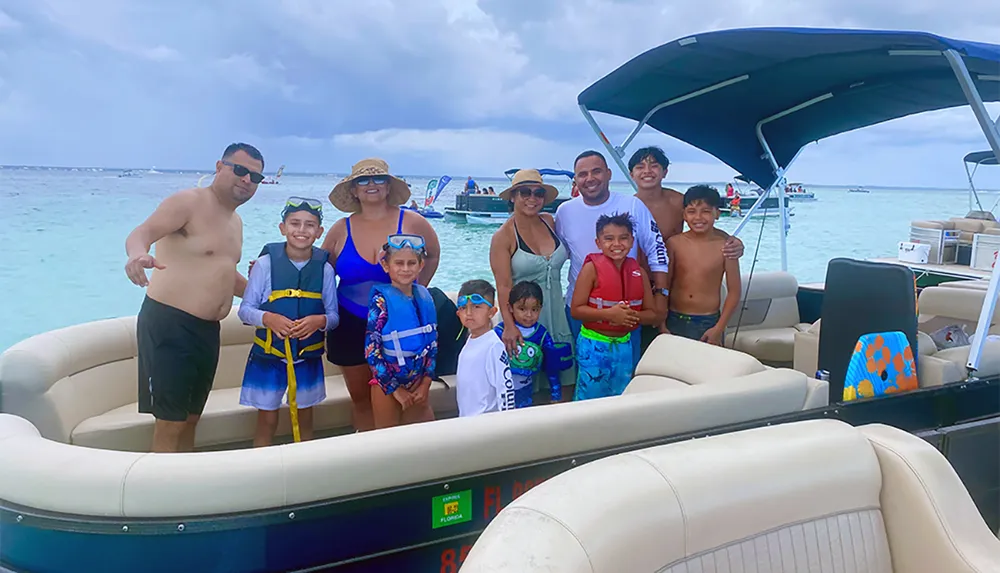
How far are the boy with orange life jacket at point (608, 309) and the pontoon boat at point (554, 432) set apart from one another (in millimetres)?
158

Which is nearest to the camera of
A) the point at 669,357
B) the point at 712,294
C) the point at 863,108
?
the point at 669,357

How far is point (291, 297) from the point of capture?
223cm

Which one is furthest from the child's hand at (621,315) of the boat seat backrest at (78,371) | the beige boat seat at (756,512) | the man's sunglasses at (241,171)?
the boat seat backrest at (78,371)

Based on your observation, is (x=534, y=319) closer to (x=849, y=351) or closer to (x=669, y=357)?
(x=669, y=357)

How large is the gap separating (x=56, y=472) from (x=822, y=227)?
32946 mm

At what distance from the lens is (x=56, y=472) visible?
1.40m

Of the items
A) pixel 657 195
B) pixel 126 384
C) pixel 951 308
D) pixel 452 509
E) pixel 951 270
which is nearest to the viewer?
pixel 452 509

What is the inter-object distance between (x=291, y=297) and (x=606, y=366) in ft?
3.93

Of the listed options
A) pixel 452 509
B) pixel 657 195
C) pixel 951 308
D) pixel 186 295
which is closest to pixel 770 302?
pixel 951 308

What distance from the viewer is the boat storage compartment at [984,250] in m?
6.25

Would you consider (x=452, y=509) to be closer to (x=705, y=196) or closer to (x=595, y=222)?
(x=595, y=222)

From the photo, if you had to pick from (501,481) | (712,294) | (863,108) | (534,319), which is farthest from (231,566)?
(863,108)

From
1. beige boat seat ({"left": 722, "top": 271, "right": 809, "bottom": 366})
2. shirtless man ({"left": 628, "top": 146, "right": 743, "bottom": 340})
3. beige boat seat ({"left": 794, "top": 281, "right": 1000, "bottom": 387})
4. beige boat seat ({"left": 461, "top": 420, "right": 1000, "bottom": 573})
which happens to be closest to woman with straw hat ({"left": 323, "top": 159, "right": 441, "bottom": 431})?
shirtless man ({"left": 628, "top": 146, "right": 743, "bottom": 340})

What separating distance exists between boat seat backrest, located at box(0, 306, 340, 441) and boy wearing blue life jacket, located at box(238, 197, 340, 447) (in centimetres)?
67
